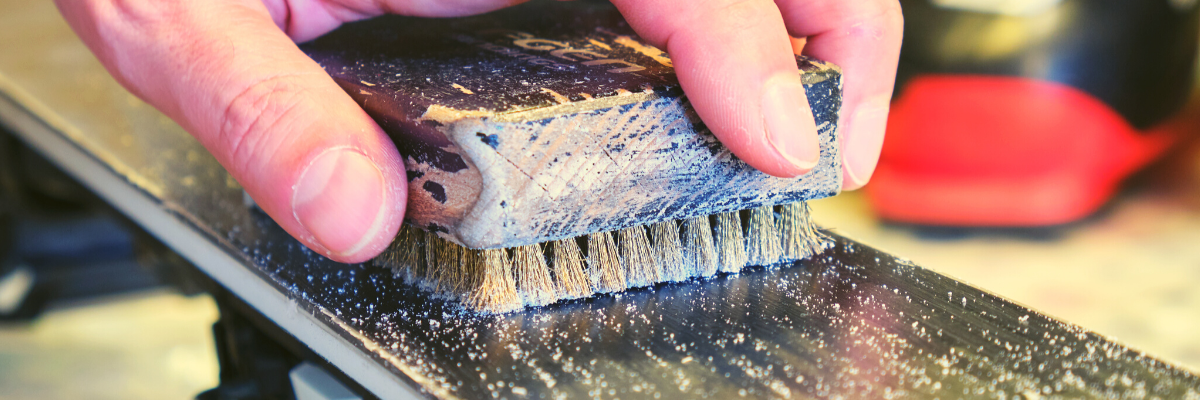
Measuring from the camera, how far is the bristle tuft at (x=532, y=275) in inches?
19.8

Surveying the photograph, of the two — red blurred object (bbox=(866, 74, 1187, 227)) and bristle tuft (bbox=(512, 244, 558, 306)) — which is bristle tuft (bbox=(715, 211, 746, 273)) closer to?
bristle tuft (bbox=(512, 244, 558, 306))

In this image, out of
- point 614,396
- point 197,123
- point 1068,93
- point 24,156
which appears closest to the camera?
point 614,396

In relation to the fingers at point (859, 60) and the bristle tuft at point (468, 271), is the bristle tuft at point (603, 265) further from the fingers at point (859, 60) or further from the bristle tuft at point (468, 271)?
the fingers at point (859, 60)

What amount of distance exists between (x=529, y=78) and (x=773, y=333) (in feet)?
0.67

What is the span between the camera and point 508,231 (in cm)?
45

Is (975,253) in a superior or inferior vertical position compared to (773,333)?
inferior

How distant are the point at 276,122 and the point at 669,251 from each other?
25 cm

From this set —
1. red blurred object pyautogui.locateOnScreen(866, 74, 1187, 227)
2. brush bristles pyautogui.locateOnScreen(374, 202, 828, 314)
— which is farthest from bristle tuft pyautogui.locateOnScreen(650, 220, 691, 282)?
red blurred object pyautogui.locateOnScreen(866, 74, 1187, 227)

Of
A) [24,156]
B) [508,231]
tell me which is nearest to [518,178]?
[508,231]

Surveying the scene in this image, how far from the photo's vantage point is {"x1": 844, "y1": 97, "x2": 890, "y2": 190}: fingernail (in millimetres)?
594

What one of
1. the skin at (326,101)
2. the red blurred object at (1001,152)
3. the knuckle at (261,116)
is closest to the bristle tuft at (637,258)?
the skin at (326,101)

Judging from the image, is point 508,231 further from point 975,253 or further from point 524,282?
point 975,253

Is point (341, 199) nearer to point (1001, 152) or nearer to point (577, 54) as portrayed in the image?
point (577, 54)

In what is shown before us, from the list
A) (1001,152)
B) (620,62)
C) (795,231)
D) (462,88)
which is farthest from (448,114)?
(1001,152)
